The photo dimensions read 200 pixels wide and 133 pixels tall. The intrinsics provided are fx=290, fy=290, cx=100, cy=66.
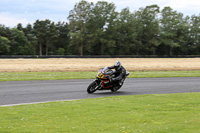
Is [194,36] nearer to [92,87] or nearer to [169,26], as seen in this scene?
[169,26]

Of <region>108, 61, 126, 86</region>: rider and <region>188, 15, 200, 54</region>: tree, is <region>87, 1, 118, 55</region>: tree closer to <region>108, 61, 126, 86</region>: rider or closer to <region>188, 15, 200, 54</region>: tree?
<region>188, 15, 200, 54</region>: tree

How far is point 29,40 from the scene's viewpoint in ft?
301

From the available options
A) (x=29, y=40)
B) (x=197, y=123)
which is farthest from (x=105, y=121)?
(x=29, y=40)

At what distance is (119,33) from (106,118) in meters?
73.9

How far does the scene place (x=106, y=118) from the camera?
8555mm

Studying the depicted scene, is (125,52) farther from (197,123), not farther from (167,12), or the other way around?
(197,123)

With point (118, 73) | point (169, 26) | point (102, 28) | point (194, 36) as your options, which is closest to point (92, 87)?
point (118, 73)

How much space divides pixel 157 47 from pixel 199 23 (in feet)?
53.2

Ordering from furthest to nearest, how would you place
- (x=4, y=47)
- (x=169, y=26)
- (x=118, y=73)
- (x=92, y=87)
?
1. (x=169, y=26)
2. (x=4, y=47)
3. (x=118, y=73)
4. (x=92, y=87)

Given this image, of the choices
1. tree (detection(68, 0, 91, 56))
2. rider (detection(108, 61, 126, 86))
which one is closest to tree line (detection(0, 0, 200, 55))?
tree (detection(68, 0, 91, 56))

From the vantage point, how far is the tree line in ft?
254

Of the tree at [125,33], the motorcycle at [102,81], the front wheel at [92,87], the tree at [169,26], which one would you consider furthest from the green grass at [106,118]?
the tree at [169,26]

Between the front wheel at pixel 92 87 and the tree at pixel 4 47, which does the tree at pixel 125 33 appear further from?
the front wheel at pixel 92 87

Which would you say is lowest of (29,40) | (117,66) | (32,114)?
(32,114)
